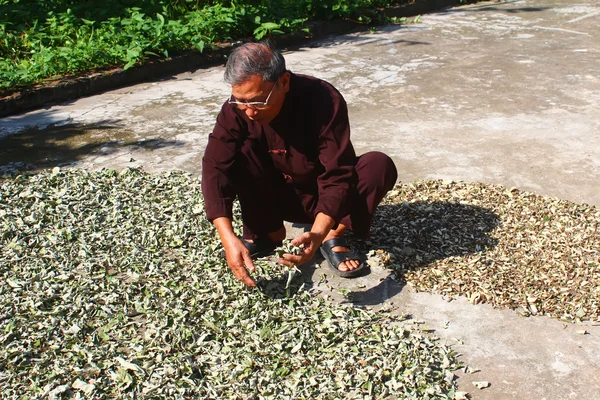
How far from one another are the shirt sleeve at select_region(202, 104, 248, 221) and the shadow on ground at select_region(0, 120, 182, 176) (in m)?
1.95

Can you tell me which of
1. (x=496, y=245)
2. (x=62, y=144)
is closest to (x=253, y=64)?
(x=496, y=245)

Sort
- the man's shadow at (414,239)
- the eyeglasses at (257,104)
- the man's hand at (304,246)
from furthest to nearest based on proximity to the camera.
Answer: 1. the man's shadow at (414,239)
2. the eyeglasses at (257,104)
3. the man's hand at (304,246)

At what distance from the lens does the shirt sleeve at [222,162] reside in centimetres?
299

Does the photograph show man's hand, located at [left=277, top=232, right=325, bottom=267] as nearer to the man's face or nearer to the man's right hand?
the man's right hand

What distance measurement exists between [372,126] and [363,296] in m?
2.40

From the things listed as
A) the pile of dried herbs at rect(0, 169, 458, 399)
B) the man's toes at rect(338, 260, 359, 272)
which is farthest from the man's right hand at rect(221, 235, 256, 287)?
the man's toes at rect(338, 260, 359, 272)

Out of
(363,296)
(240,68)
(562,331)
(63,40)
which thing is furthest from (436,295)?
Result: (63,40)

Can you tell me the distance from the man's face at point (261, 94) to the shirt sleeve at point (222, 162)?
0.61 feet

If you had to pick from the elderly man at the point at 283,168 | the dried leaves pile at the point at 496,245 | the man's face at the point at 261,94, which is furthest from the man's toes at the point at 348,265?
the man's face at the point at 261,94

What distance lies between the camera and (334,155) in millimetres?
3037

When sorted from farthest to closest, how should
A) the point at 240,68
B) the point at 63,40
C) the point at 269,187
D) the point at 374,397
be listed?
the point at 63,40, the point at 269,187, the point at 240,68, the point at 374,397

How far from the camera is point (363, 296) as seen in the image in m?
3.17

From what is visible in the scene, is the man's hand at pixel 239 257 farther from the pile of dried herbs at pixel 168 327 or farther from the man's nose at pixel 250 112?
the man's nose at pixel 250 112

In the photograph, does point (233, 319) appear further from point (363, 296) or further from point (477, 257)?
point (477, 257)
